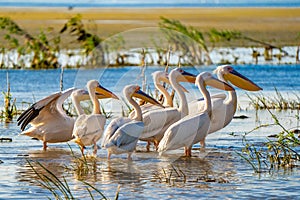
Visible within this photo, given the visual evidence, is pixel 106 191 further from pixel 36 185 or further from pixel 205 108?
pixel 205 108

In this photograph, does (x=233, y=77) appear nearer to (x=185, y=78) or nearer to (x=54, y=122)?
(x=185, y=78)

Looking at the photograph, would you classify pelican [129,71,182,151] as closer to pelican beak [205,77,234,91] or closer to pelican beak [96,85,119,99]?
pelican beak [96,85,119,99]

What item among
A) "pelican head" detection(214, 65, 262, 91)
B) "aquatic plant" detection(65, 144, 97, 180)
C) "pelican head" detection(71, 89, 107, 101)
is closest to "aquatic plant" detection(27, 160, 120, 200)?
"aquatic plant" detection(65, 144, 97, 180)

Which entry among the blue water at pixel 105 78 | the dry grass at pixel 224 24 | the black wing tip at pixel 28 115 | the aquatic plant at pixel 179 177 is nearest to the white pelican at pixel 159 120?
the black wing tip at pixel 28 115

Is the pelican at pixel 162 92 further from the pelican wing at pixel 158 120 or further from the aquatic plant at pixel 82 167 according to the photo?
the aquatic plant at pixel 82 167

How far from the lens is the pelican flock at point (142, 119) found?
881 centimetres

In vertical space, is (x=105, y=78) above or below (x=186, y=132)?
above

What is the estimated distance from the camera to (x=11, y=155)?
9.18 m

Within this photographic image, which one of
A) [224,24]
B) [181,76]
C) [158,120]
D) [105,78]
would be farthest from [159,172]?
[224,24]

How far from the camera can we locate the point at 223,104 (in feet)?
32.7

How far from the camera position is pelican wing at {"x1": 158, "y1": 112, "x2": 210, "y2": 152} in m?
8.83

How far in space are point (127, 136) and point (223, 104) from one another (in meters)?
1.74

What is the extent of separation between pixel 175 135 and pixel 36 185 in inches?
73.4

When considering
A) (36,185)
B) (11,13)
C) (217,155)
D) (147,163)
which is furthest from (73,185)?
(11,13)
